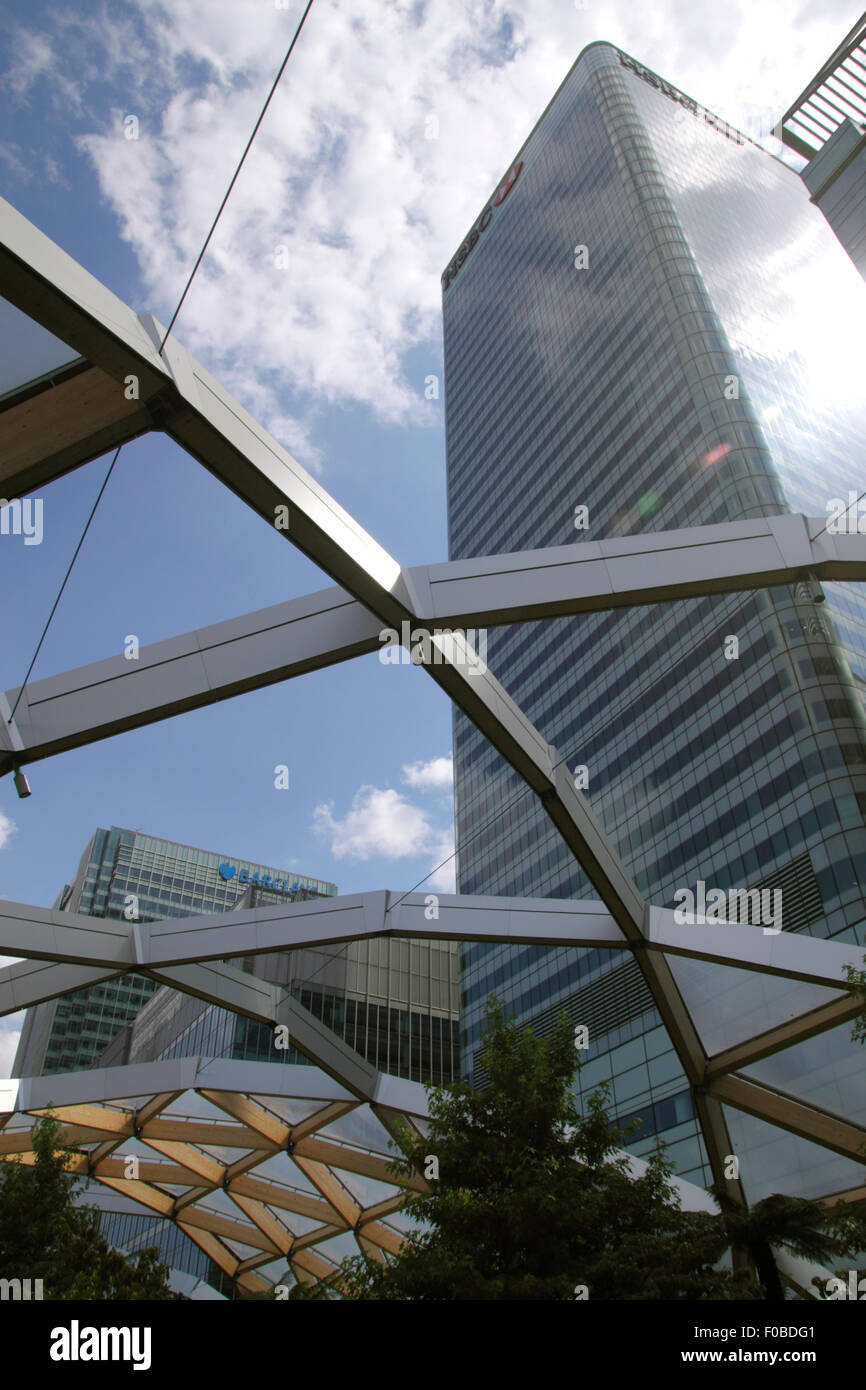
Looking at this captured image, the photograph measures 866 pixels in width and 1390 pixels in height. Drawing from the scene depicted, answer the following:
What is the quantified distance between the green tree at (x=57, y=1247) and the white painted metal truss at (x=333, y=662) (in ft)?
11.0

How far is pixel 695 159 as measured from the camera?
117938 millimetres

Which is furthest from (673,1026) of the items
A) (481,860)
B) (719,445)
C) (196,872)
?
(196,872)

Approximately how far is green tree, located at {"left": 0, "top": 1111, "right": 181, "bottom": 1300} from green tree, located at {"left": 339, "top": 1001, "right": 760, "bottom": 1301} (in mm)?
4252

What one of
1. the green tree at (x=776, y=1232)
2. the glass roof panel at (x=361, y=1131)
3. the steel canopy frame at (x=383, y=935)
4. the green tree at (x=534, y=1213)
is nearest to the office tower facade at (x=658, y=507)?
the steel canopy frame at (x=383, y=935)

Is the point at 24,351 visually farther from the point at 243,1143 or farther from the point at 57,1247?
the point at 243,1143

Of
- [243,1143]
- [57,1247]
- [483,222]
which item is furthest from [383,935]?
[483,222]

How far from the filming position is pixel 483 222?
468 feet

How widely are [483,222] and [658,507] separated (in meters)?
88.8

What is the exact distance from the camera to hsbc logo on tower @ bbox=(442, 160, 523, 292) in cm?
13662

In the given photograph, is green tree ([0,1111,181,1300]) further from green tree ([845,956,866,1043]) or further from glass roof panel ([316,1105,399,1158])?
green tree ([845,956,866,1043])

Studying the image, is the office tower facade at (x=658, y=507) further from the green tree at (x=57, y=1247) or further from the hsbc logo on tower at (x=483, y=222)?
the green tree at (x=57, y=1247)

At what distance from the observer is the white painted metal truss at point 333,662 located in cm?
805
